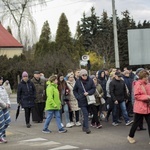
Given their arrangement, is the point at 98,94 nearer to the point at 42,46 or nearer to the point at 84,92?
the point at 84,92

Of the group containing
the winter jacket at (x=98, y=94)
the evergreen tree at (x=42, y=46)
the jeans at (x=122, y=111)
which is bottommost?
the jeans at (x=122, y=111)

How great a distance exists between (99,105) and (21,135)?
275 centimetres

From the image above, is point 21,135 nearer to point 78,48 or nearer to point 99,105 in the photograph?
point 99,105

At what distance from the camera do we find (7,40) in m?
61.2

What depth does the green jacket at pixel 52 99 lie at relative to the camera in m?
11.1

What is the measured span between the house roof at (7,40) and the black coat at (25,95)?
47315 mm

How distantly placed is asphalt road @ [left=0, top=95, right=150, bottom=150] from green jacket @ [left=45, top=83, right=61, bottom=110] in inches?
30.2

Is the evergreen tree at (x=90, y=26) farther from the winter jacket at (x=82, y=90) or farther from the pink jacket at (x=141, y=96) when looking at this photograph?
the pink jacket at (x=141, y=96)

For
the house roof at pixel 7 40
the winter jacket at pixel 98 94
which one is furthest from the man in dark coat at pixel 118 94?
the house roof at pixel 7 40

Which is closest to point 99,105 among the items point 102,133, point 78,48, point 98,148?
point 102,133

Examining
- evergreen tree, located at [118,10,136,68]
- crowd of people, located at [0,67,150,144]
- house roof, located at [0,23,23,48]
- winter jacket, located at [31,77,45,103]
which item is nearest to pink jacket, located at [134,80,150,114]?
crowd of people, located at [0,67,150,144]

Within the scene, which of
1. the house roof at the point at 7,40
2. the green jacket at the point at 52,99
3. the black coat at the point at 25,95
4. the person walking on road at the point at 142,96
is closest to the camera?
the person walking on road at the point at 142,96

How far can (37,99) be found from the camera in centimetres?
1370

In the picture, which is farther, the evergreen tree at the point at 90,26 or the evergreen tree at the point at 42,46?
the evergreen tree at the point at 90,26
